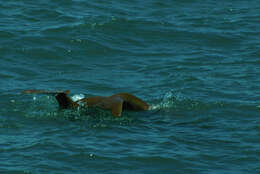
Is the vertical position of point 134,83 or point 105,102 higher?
point 134,83

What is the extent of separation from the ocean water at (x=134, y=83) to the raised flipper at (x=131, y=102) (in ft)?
0.46

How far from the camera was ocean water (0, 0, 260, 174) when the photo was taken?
9.92m

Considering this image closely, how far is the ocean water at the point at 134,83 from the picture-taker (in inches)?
391

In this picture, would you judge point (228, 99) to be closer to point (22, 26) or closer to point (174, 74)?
point (174, 74)

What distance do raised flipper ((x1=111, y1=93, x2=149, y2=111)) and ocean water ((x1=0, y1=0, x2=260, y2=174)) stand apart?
140mm

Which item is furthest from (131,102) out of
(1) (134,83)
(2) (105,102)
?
(1) (134,83)

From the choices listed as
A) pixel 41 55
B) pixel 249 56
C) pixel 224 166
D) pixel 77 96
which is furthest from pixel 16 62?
pixel 224 166

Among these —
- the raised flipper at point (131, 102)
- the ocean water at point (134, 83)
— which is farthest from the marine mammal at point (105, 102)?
the ocean water at point (134, 83)

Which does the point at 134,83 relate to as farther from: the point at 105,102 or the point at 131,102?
the point at 105,102

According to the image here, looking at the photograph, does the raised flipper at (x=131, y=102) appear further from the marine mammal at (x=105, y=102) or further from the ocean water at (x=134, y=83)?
the ocean water at (x=134, y=83)

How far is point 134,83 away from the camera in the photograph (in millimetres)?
14195

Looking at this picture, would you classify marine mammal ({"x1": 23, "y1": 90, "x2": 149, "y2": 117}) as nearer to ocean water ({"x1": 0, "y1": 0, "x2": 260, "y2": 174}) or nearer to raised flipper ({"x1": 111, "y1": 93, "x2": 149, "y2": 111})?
raised flipper ({"x1": 111, "y1": 93, "x2": 149, "y2": 111})

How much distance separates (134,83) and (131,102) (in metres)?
2.35

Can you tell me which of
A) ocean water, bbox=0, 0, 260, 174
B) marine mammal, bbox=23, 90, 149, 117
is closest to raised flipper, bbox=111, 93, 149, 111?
marine mammal, bbox=23, 90, 149, 117
